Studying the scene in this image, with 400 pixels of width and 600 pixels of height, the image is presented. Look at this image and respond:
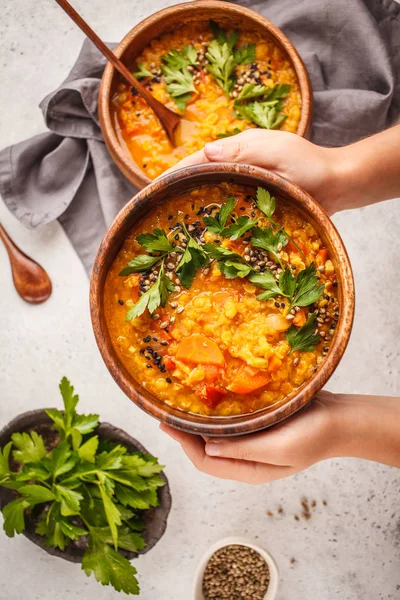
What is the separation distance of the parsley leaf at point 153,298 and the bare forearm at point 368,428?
0.90 meters

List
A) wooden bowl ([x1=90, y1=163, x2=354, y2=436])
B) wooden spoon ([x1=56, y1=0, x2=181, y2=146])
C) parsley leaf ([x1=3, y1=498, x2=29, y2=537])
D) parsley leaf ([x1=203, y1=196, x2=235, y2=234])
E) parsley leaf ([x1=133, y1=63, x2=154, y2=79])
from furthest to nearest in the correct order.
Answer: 1. parsley leaf ([x1=133, y1=63, x2=154, y2=79])
2. parsley leaf ([x1=3, y1=498, x2=29, y2=537])
3. wooden spoon ([x1=56, y1=0, x2=181, y2=146])
4. parsley leaf ([x1=203, y1=196, x2=235, y2=234])
5. wooden bowl ([x1=90, y1=163, x2=354, y2=436])

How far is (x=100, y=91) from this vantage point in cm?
302

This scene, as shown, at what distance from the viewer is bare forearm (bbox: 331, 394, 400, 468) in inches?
107

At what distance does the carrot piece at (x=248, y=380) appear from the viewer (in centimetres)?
217

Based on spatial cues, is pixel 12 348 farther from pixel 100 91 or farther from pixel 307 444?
pixel 307 444

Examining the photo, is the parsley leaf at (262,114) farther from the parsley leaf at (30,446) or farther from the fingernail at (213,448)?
the parsley leaf at (30,446)

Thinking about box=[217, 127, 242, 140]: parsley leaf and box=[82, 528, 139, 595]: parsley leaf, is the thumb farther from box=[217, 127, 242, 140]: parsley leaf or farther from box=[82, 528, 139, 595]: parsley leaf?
box=[82, 528, 139, 595]: parsley leaf

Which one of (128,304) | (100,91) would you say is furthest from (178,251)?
(100,91)

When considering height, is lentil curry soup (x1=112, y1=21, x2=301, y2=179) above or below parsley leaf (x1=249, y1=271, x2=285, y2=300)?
above

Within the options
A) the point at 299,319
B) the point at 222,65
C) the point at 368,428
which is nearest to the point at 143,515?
the point at 368,428

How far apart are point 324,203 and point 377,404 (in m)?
0.88

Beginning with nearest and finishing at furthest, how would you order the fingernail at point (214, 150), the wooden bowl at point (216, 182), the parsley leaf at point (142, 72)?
the wooden bowl at point (216, 182)
the fingernail at point (214, 150)
the parsley leaf at point (142, 72)

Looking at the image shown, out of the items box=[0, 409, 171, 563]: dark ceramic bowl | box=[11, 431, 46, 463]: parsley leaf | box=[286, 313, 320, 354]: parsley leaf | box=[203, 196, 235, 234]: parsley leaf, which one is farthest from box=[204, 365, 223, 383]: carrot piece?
box=[11, 431, 46, 463]: parsley leaf

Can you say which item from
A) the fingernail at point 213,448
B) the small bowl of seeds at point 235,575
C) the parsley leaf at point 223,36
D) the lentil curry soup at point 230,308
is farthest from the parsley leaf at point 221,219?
the small bowl of seeds at point 235,575
